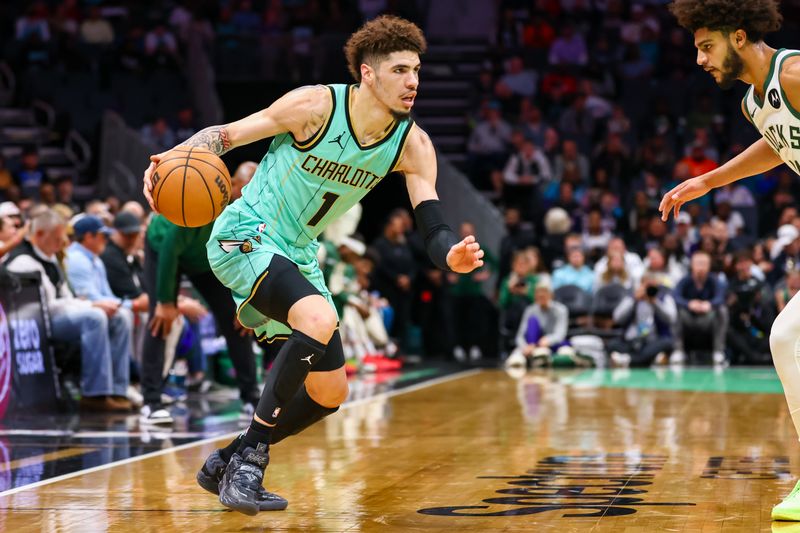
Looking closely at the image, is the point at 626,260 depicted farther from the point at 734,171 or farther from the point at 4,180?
the point at 734,171

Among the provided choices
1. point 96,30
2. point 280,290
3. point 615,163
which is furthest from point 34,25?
point 280,290

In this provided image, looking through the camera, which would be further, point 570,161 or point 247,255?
point 570,161

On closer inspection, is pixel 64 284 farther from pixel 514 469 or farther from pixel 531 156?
pixel 531 156

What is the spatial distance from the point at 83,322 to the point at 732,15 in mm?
5814

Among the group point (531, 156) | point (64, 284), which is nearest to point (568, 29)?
point (531, 156)

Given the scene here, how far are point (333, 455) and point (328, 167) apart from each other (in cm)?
220

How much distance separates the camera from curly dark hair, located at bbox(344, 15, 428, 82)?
5105 mm

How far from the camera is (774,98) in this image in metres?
4.82

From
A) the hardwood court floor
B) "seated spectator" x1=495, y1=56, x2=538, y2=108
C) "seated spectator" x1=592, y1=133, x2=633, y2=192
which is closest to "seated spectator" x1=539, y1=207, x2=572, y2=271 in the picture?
"seated spectator" x1=592, y1=133, x2=633, y2=192

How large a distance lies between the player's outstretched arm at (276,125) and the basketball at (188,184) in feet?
0.18

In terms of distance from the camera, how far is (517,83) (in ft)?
66.5

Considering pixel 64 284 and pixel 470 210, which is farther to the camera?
pixel 470 210

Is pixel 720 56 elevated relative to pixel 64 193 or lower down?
elevated

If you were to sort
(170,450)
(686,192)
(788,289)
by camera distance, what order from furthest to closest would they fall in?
(788,289)
(170,450)
(686,192)
